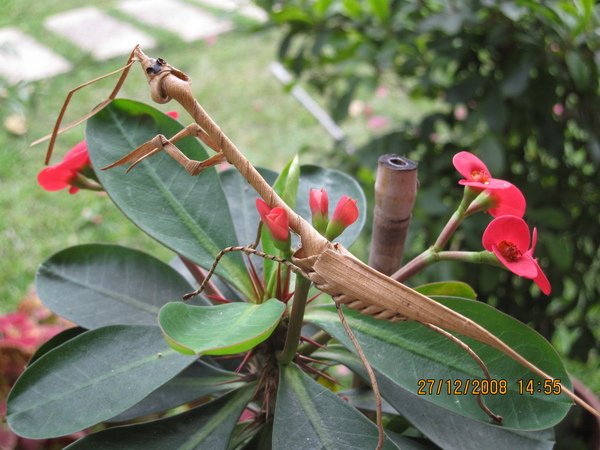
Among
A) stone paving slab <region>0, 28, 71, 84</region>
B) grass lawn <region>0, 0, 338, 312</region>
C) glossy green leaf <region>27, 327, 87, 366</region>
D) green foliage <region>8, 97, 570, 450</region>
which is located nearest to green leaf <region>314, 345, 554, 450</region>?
green foliage <region>8, 97, 570, 450</region>

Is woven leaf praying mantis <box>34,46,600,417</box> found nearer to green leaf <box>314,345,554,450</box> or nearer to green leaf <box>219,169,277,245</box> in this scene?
green leaf <box>314,345,554,450</box>

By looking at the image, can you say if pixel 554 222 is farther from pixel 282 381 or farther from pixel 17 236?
pixel 17 236

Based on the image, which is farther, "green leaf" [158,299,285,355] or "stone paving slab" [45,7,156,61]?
"stone paving slab" [45,7,156,61]

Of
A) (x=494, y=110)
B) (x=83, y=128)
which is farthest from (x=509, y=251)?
(x=83, y=128)

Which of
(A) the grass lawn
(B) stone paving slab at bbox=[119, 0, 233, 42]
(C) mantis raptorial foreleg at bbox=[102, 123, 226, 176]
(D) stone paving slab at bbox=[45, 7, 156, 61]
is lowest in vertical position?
(A) the grass lawn

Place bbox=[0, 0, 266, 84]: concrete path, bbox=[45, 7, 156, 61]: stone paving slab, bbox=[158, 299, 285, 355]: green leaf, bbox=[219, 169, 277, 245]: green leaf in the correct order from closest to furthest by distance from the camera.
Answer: bbox=[158, 299, 285, 355]: green leaf → bbox=[219, 169, 277, 245]: green leaf → bbox=[0, 0, 266, 84]: concrete path → bbox=[45, 7, 156, 61]: stone paving slab
